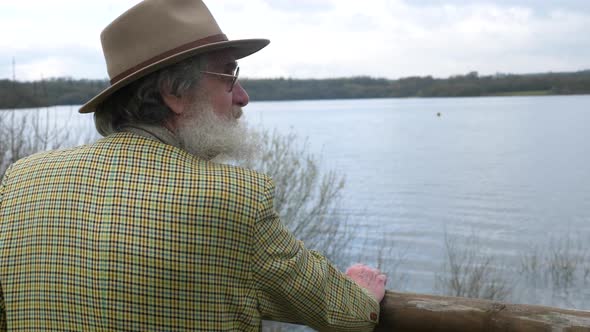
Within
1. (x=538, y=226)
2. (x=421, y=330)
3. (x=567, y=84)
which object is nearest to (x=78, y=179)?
(x=421, y=330)

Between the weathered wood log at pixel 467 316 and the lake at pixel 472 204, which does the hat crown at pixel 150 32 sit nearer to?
the weathered wood log at pixel 467 316

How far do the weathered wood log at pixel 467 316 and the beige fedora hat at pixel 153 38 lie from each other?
819 millimetres

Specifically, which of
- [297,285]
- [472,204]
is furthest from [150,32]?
[472,204]

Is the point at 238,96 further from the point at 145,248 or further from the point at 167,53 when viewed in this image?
the point at 145,248

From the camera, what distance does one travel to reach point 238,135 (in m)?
1.85

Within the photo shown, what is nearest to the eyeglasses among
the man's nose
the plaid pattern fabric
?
the man's nose

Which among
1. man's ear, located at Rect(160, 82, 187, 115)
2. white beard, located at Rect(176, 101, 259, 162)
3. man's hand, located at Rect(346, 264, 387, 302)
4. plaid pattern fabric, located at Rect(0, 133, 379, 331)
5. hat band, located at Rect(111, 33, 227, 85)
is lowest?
man's hand, located at Rect(346, 264, 387, 302)

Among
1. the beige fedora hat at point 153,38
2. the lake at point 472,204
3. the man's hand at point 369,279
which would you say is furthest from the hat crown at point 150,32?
the lake at point 472,204

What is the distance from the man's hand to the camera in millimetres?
1938

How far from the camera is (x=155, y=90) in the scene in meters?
1.72

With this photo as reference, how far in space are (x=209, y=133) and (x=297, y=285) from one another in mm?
415

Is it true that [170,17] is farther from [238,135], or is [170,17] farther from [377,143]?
[377,143]

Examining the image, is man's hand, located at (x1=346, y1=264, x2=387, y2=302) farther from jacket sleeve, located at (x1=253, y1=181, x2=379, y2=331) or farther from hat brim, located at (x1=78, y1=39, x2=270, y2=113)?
hat brim, located at (x1=78, y1=39, x2=270, y2=113)

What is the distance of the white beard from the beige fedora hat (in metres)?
0.14
